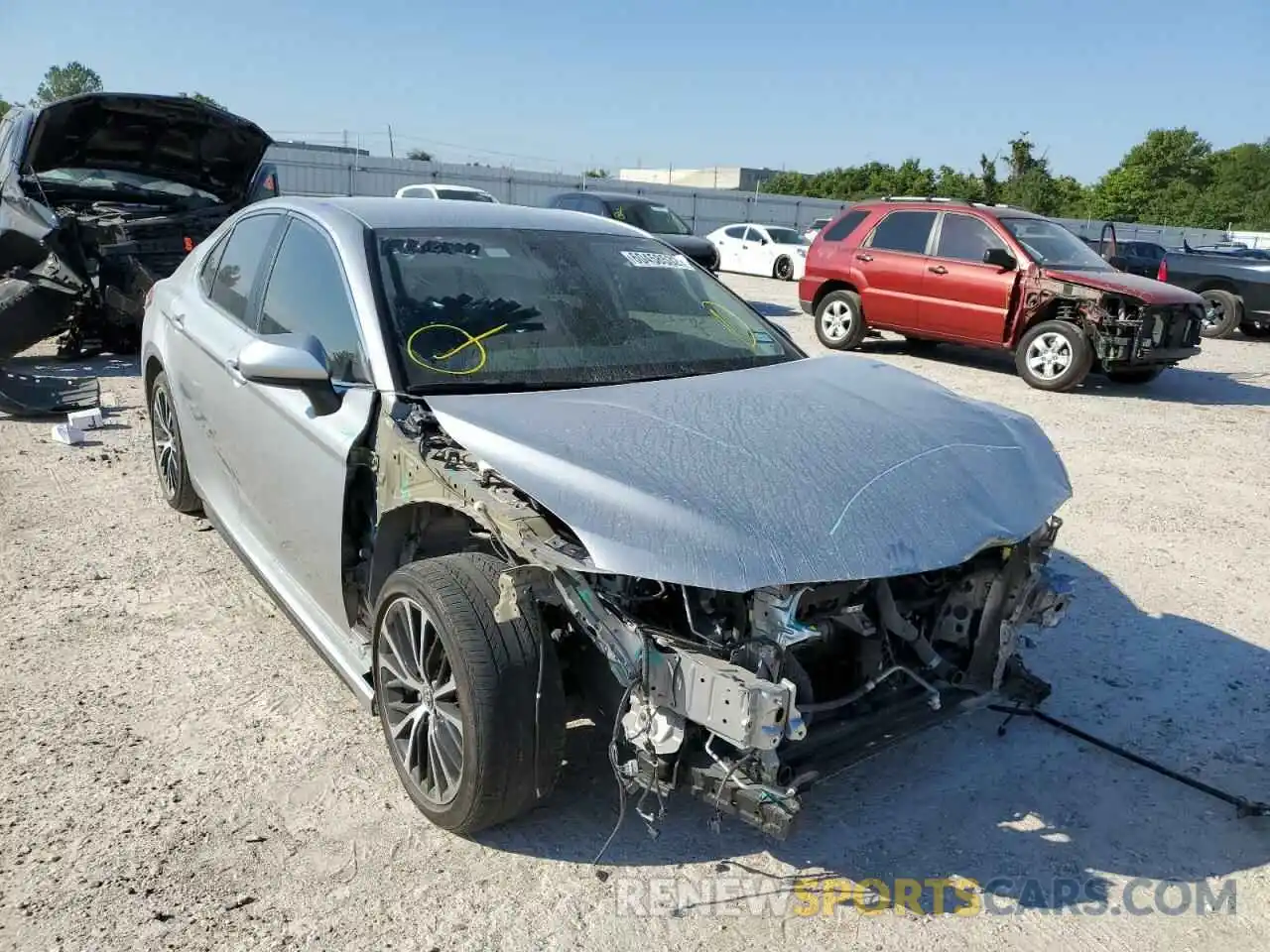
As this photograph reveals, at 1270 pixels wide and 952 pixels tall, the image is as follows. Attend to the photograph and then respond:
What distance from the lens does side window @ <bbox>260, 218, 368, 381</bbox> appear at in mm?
3221

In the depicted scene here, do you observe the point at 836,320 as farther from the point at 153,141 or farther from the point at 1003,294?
the point at 153,141

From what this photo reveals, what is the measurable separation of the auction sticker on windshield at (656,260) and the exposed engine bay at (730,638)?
1.49 metres

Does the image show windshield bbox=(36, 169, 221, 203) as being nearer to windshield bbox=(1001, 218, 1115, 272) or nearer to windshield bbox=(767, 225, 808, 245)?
windshield bbox=(1001, 218, 1115, 272)

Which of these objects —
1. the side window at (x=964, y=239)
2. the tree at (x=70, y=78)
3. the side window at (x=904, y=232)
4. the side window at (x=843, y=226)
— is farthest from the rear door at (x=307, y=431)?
the tree at (x=70, y=78)

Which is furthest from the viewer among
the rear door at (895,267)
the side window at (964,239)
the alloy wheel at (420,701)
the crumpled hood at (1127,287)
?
the rear door at (895,267)

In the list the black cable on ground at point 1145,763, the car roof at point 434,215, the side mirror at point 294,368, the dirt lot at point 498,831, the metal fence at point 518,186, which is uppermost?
the metal fence at point 518,186

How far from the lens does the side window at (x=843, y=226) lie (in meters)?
12.0

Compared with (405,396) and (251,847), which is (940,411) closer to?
(405,396)

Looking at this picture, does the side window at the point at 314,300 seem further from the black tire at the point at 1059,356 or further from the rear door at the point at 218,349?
the black tire at the point at 1059,356

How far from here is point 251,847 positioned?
2.72 meters

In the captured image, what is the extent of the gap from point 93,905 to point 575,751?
1415mm

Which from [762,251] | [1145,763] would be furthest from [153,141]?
[762,251]

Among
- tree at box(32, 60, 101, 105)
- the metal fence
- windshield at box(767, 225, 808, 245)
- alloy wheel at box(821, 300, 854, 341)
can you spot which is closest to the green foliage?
the metal fence

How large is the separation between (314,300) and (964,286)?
8.65m
